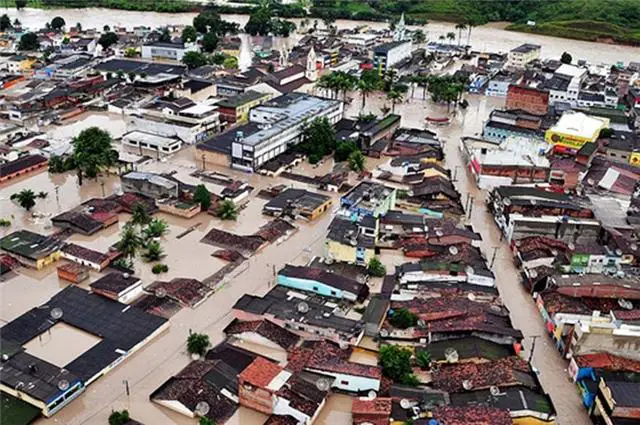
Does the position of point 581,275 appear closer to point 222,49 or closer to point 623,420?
point 623,420

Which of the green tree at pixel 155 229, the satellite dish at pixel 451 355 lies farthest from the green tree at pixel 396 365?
the green tree at pixel 155 229

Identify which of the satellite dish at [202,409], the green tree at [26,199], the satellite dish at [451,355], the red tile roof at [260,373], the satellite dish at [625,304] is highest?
the green tree at [26,199]

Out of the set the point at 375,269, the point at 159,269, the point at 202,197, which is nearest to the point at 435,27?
the point at 202,197

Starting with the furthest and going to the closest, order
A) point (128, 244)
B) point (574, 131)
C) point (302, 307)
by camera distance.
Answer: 1. point (574, 131)
2. point (128, 244)
3. point (302, 307)

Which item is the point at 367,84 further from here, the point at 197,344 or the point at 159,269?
the point at 197,344

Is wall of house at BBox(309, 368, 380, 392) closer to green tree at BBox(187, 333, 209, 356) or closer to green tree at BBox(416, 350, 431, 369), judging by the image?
green tree at BBox(416, 350, 431, 369)

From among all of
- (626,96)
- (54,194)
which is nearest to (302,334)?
(54,194)

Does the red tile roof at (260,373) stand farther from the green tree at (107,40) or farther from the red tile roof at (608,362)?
the green tree at (107,40)
